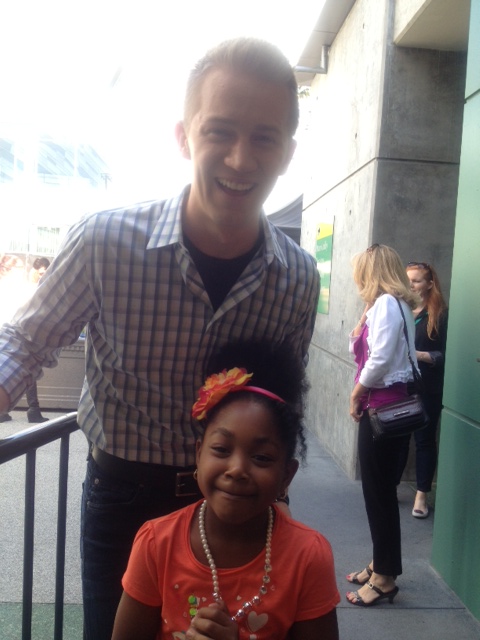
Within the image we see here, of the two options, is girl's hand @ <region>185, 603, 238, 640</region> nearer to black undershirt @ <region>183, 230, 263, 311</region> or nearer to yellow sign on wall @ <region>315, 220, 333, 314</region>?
black undershirt @ <region>183, 230, 263, 311</region>

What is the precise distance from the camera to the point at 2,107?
2120 centimetres

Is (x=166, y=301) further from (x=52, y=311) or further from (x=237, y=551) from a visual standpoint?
(x=237, y=551)

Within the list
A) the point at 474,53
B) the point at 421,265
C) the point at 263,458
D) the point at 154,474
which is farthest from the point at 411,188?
the point at 263,458

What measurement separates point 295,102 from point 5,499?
4.67 m

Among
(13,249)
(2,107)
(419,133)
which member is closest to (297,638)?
(419,133)

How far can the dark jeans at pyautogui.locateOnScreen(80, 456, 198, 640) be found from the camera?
78.3 inches

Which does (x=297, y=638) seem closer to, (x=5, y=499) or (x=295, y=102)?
(x=295, y=102)

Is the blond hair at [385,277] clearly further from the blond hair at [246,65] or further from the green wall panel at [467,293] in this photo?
the blond hair at [246,65]

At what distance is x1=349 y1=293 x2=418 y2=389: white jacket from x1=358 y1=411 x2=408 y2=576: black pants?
10.5 inches

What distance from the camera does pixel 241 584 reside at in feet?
5.22

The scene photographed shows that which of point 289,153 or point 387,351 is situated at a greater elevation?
point 289,153

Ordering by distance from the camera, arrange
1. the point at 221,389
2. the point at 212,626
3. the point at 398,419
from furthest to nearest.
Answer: the point at 398,419
the point at 221,389
the point at 212,626

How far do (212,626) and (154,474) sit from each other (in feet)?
1.90

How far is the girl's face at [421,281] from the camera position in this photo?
536 cm
